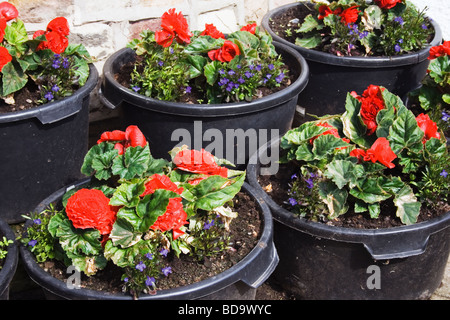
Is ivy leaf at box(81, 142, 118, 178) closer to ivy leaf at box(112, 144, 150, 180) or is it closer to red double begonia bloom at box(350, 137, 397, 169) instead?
ivy leaf at box(112, 144, 150, 180)

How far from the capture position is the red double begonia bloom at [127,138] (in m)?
2.36

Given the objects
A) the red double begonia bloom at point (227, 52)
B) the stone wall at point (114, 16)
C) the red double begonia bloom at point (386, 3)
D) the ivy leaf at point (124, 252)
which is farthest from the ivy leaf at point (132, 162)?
the red double begonia bloom at point (386, 3)

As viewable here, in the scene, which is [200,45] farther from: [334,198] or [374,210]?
[374,210]

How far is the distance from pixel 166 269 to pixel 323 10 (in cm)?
200

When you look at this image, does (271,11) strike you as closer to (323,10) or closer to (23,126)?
(323,10)

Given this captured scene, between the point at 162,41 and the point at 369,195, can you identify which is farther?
the point at 162,41

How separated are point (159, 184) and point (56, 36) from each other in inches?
42.5

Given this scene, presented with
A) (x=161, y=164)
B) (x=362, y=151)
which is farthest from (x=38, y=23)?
(x=362, y=151)

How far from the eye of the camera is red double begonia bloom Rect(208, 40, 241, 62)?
2.93m

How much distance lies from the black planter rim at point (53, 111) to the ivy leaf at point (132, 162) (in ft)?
1.93

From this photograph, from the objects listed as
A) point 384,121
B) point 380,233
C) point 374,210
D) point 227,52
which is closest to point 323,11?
point 227,52

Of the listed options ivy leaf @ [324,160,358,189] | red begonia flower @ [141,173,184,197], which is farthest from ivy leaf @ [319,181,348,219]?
red begonia flower @ [141,173,184,197]

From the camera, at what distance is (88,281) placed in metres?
2.15

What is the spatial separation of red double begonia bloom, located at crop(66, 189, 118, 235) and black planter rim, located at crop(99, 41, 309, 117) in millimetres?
772
